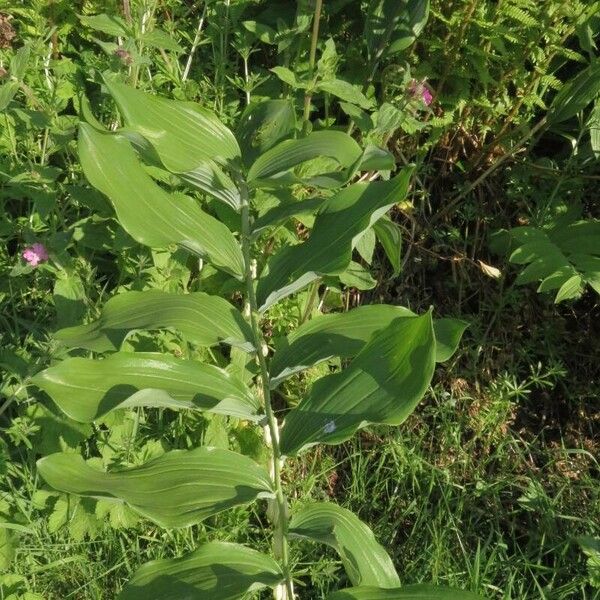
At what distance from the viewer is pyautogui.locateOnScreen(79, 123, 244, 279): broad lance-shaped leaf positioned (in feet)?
6.86

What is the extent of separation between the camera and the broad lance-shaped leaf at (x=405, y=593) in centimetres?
172

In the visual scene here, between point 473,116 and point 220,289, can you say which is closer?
point 220,289

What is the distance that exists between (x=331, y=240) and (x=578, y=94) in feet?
4.28

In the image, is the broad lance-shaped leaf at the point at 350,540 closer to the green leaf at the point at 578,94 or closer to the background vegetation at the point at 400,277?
the background vegetation at the point at 400,277

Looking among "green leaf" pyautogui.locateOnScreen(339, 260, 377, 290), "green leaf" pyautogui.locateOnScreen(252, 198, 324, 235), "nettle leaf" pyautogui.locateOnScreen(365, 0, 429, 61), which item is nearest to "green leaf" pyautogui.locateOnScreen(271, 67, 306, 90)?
"nettle leaf" pyautogui.locateOnScreen(365, 0, 429, 61)

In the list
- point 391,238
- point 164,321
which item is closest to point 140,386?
point 164,321

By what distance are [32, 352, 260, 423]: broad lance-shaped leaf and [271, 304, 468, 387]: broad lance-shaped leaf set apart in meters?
0.12

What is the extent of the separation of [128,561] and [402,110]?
1.48 metres

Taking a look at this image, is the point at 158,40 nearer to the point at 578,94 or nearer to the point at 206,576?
the point at 578,94

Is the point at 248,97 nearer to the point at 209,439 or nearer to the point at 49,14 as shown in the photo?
the point at 49,14

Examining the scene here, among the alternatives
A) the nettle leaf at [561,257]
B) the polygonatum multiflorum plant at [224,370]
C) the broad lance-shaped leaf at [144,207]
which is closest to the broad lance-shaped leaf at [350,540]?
the polygonatum multiflorum plant at [224,370]

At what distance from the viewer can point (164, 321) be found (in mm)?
1992

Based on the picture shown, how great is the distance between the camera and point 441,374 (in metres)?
3.12

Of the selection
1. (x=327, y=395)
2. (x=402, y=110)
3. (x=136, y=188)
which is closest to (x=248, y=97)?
(x=402, y=110)
